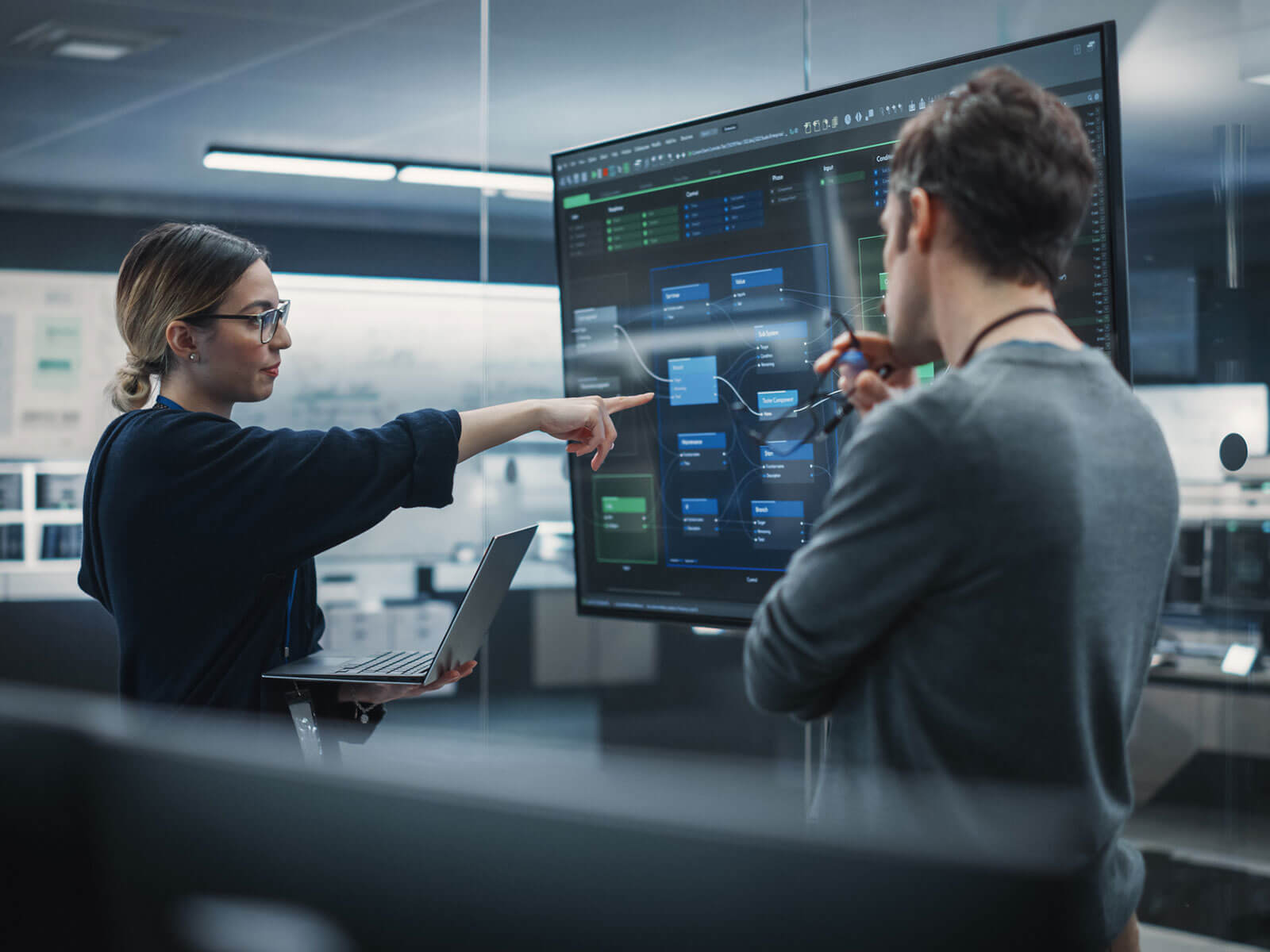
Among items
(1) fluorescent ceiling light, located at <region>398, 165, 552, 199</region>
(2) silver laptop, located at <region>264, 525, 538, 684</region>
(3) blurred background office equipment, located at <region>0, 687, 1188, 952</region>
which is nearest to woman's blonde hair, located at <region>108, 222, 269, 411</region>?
(2) silver laptop, located at <region>264, 525, 538, 684</region>

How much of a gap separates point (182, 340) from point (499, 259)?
2113 mm

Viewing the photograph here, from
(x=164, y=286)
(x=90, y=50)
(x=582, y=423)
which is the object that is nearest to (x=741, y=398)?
(x=582, y=423)

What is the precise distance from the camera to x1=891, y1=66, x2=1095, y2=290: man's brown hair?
909mm

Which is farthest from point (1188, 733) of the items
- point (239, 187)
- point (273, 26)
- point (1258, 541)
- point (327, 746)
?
point (239, 187)

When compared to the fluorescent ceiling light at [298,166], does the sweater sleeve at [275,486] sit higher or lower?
lower

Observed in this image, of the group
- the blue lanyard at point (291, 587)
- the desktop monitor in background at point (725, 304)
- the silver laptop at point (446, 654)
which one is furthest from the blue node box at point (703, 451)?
the blue lanyard at point (291, 587)

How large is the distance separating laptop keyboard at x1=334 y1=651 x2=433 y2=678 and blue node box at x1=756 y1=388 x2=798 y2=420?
0.77m

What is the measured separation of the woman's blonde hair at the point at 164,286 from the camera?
153 centimetres

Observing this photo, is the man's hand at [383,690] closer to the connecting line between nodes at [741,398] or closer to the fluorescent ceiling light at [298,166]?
the connecting line between nodes at [741,398]

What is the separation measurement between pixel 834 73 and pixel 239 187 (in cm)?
315

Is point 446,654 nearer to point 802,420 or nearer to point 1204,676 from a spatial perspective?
point 802,420

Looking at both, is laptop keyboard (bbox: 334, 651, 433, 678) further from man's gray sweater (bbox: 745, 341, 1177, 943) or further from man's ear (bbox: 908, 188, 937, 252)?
man's ear (bbox: 908, 188, 937, 252)

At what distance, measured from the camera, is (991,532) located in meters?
0.84

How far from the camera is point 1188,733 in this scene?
2.48 metres
